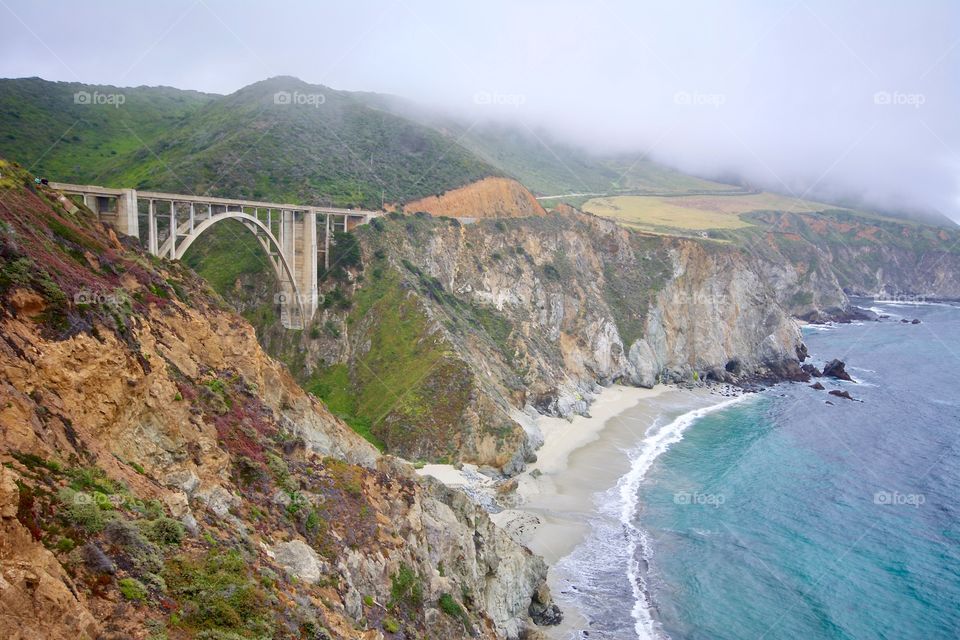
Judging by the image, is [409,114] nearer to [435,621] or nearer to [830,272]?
[830,272]

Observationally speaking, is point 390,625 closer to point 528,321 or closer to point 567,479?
point 567,479

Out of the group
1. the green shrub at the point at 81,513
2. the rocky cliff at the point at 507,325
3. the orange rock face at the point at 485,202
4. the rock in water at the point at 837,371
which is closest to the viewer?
the green shrub at the point at 81,513

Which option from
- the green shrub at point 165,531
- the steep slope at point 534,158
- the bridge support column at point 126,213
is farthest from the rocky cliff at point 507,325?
the steep slope at point 534,158

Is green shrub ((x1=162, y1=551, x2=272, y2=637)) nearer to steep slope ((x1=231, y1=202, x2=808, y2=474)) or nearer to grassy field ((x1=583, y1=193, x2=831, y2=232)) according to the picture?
steep slope ((x1=231, y1=202, x2=808, y2=474))

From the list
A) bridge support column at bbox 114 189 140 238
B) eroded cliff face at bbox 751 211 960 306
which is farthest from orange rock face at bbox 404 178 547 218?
eroded cliff face at bbox 751 211 960 306

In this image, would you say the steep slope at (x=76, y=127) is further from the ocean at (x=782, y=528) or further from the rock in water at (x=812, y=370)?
the rock in water at (x=812, y=370)

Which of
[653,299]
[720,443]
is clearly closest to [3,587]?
[720,443]
